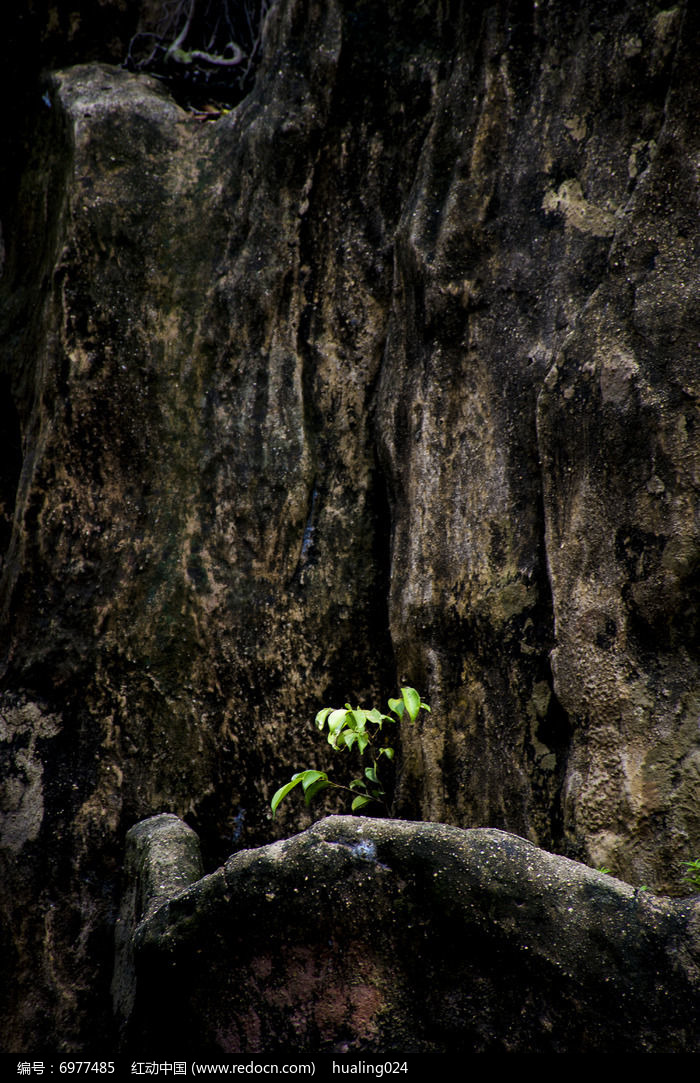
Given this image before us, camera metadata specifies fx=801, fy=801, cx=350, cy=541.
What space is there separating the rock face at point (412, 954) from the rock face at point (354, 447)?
1.82ft

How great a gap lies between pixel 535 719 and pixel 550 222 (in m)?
1.94

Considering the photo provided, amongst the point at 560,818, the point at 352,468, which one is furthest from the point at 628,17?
the point at 560,818

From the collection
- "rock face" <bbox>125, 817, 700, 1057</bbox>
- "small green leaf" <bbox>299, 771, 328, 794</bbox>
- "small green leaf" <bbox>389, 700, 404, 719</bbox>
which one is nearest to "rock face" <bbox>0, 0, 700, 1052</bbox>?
"small green leaf" <bbox>389, 700, 404, 719</bbox>

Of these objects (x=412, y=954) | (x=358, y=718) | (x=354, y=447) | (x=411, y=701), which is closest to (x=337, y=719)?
(x=358, y=718)

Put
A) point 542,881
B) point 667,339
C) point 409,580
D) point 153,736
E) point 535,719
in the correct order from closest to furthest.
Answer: point 542,881 → point 667,339 → point 535,719 → point 409,580 → point 153,736

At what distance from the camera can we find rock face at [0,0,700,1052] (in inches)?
Answer: 106

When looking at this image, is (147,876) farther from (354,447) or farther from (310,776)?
(354,447)

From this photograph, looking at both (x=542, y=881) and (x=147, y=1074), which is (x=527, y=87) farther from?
(x=147, y=1074)

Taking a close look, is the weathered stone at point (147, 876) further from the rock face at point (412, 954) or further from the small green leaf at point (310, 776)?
the small green leaf at point (310, 776)

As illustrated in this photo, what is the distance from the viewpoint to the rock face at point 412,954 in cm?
196

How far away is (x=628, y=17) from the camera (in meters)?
3.00

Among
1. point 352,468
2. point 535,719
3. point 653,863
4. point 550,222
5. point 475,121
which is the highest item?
point 475,121

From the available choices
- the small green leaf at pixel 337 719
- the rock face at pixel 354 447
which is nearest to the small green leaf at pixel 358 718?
the small green leaf at pixel 337 719

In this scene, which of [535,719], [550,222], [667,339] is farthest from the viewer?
[550,222]
